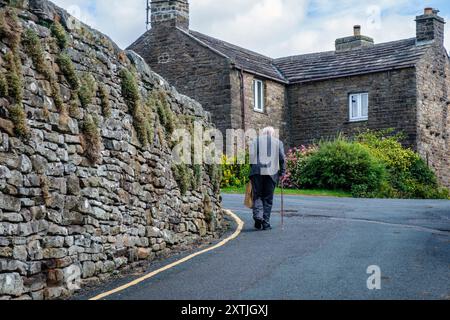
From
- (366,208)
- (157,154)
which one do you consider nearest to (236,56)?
(366,208)

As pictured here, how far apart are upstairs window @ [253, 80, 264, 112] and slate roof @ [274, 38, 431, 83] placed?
7.98 ft

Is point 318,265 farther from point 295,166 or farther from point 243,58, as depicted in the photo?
point 243,58

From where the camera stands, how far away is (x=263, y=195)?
16.0 metres

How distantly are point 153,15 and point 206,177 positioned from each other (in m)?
20.4

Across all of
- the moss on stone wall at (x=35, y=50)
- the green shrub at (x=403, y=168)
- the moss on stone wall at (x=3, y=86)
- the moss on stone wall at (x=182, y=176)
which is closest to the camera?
the moss on stone wall at (x=3, y=86)

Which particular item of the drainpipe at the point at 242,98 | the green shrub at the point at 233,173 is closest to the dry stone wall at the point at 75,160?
the green shrub at the point at 233,173

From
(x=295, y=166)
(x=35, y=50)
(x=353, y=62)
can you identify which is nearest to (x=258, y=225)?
(x=35, y=50)

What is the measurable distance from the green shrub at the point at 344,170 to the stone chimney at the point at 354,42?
11.2m

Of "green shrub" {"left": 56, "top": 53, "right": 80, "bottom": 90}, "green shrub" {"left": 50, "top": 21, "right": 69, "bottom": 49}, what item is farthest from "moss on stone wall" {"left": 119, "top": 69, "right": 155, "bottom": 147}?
"green shrub" {"left": 50, "top": 21, "right": 69, "bottom": 49}

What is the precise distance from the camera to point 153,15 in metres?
35.2

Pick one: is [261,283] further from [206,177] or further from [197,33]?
[197,33]

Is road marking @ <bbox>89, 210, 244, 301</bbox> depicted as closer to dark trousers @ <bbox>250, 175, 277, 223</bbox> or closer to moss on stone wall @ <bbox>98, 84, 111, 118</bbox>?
dark trousers @ <bbox>250, 175, 277, 223</bbox>

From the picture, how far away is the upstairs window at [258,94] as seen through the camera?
3528cm

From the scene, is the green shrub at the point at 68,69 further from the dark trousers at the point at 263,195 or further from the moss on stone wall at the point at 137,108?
the dark trousers at the point at 263,195
